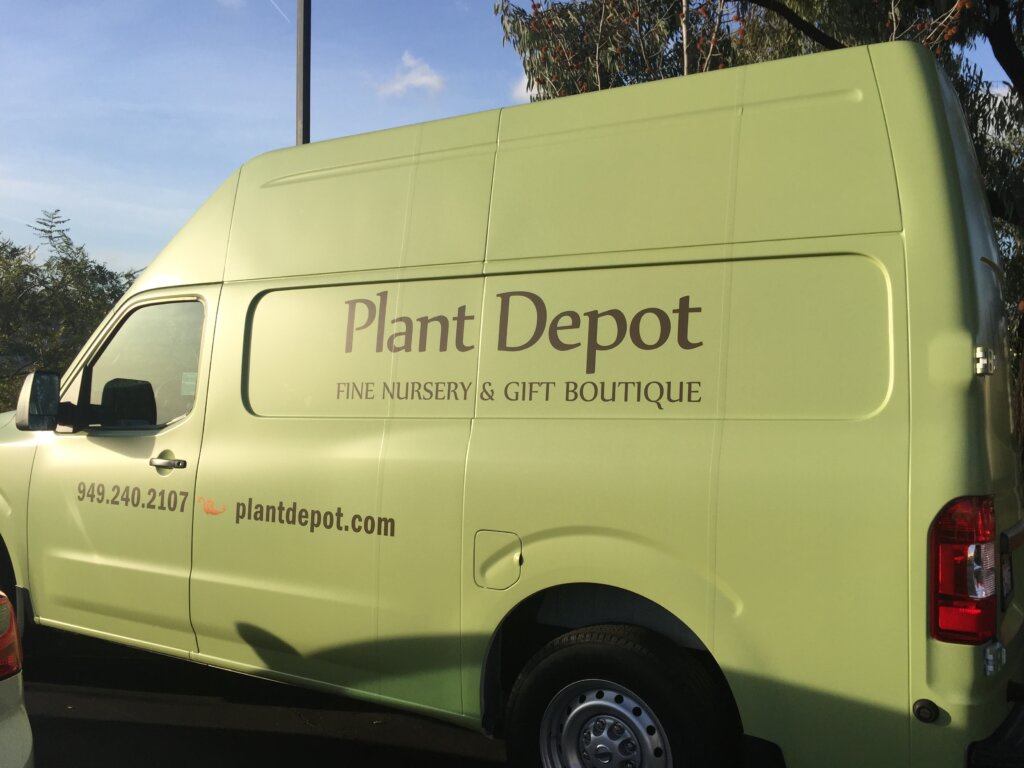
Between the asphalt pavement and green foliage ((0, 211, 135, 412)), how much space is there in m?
9.26

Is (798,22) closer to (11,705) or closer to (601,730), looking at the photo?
(601,730)

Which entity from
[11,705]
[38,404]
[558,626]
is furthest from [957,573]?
[38,404]

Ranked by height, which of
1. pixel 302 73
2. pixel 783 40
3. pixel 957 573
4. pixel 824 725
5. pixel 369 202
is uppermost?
pixel 783 40

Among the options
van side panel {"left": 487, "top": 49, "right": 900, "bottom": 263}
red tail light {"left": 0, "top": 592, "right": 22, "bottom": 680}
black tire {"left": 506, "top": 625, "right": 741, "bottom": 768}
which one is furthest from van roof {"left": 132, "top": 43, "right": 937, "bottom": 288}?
red tail light {"left": 0, "top": 592, "right": 22, "bottom": 680}

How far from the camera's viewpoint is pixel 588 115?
3.55 meters

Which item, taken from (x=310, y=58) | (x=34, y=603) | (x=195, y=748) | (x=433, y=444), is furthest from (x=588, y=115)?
(x=310, y=58)

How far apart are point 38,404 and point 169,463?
825 mm

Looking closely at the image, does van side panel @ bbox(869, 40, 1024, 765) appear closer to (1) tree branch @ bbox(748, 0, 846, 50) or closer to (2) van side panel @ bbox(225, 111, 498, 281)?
(2) van side panel @ bbox(225, 111, 498, 281)

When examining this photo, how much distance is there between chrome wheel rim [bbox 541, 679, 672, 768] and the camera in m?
3.12

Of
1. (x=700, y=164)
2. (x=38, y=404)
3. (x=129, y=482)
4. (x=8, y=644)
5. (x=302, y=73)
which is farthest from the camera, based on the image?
(x=302, y=73)

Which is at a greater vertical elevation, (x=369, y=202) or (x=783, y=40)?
(x=783, y=40)

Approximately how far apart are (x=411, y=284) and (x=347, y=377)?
0.47 meters

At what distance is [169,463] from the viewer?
4281 millimetres

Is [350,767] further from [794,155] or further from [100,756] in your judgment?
[794,155]
